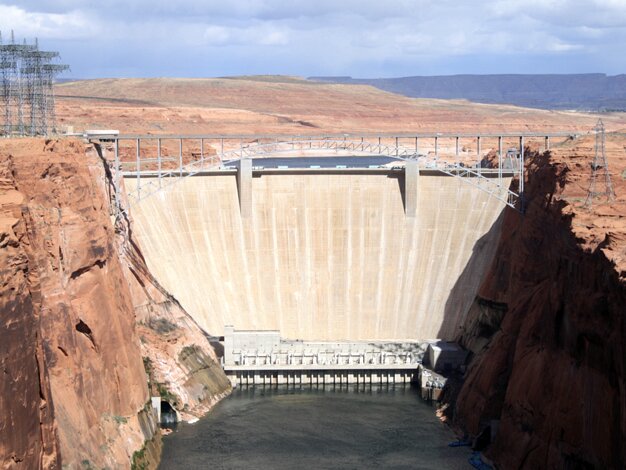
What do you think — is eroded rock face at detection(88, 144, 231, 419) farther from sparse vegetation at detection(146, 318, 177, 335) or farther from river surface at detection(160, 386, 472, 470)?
river surface at detection(160, 386, 472, 470)

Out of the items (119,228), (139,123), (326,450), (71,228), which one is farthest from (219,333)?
(139,123)

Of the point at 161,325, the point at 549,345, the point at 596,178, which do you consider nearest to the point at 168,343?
the point at 161,325

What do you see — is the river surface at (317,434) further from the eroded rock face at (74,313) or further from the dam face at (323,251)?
the dam face at (323,251)

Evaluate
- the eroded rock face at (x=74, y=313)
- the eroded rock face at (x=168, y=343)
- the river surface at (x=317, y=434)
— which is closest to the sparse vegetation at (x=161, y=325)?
the eroded rock face at (x=168, y=343)

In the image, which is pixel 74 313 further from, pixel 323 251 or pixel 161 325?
pixel 323 251

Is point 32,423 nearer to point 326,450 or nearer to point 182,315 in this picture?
point 326,450
